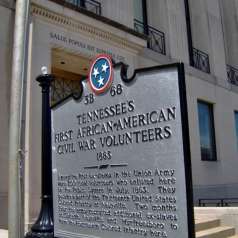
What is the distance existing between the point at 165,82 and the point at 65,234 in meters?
2.44

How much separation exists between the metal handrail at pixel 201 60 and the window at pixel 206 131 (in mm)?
1691

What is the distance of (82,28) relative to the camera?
11.4 m


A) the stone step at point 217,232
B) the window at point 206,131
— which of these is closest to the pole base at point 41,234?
the stone step at point 217,232

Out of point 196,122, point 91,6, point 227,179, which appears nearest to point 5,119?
point 91,6

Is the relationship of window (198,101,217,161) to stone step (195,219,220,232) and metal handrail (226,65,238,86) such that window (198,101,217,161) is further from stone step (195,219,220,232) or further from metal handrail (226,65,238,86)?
stone step (195,219,220,232)

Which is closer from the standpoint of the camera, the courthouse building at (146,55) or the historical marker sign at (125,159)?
the historical marker sign at (125,159)

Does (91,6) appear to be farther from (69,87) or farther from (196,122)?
(196,122)

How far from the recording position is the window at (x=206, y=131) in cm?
1679

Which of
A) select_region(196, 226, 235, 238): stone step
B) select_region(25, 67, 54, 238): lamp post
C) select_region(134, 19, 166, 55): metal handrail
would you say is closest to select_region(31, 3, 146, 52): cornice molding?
select_region(134, 19, 166, 55): metal handrail

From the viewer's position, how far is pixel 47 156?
559cm

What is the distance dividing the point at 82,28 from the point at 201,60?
8248mm

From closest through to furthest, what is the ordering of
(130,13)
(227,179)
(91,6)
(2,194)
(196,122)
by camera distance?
(2,194)
(91,6)
(130,13)
(196,122)
(227,179)

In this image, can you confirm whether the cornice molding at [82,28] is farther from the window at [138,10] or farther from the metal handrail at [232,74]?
the metal handrail at [232,74]

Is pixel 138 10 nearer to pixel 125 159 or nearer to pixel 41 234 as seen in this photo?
pixel 41 234
